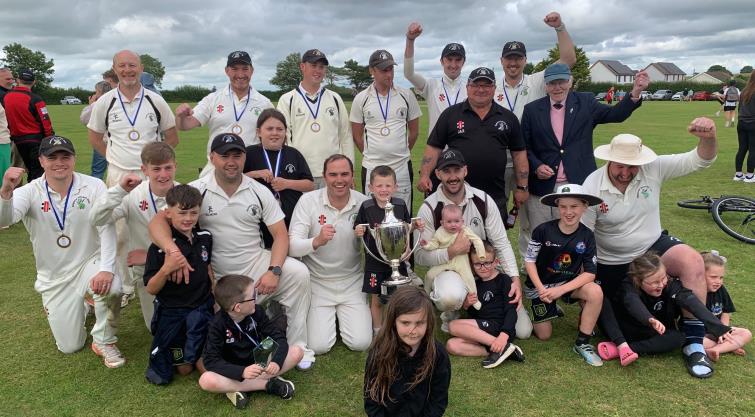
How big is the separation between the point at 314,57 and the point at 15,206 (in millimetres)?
3412

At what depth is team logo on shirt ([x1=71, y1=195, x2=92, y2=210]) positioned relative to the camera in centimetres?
450

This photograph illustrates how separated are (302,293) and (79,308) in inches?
78.2

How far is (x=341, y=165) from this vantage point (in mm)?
4664

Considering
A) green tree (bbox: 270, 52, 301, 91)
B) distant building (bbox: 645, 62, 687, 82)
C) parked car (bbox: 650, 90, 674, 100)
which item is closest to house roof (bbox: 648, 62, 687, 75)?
distant building (bbox: 645, 62, 687, 82)

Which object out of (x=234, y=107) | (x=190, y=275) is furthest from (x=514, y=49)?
(x=190, y=275)

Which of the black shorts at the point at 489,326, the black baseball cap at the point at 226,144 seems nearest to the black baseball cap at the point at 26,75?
the black baseball cap at the point at 226,144

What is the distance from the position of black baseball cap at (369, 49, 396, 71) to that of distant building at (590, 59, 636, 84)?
133 meters

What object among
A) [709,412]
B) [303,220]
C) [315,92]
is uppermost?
[315,92]

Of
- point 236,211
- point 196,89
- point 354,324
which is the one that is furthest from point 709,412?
point 196,89

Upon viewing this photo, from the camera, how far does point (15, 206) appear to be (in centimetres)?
427

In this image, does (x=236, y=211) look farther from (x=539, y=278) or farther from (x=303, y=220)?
(x=539, y=278)

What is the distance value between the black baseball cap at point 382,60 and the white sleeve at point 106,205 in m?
3.25

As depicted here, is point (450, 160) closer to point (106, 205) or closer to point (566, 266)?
point (566, 266)

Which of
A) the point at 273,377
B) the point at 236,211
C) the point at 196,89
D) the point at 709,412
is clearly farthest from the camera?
the point at 196,89
